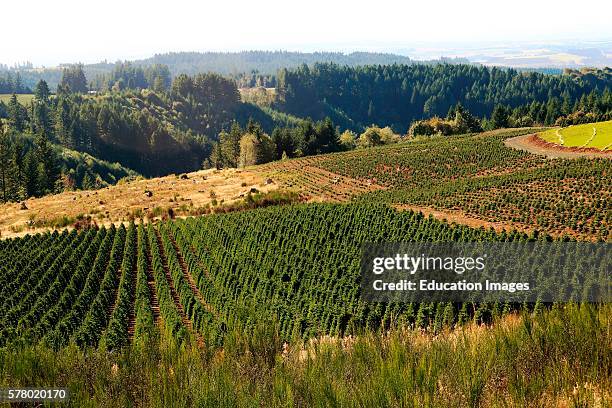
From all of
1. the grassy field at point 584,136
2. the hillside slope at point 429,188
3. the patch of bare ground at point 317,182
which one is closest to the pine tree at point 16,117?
the hillside slope at point 429,188

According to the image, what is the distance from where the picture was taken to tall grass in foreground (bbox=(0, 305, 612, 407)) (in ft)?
14.4

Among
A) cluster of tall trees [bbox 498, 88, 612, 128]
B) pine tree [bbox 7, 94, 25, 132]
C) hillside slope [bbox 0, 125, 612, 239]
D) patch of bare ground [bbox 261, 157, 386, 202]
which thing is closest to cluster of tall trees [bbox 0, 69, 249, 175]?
pine tree [bbox 7, 94, 25, 132]

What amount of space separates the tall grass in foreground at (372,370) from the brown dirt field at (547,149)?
61.3 m

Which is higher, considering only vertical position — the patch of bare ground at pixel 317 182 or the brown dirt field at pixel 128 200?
the patch of bare ground at pixel 317 182

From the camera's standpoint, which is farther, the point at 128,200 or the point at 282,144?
the point at 282,144

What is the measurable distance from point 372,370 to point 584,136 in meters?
77.1

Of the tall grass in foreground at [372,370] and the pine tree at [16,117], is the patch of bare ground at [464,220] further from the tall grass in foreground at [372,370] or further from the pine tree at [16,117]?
the pine tree at [16,117]

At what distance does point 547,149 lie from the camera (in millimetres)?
70188

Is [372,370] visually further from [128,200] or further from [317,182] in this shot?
[128,200]

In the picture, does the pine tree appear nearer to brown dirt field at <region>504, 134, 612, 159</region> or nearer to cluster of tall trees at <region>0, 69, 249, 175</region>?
cluster of tall trees at <region>0, 69, 249, 175</region>

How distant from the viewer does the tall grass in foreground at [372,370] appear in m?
4.39

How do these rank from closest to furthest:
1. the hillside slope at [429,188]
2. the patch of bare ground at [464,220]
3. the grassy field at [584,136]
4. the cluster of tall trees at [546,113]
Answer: the patch of bare ground at [464,220] < the hillside slope at [429,188] < the grassy field at [584,136] < the cluster of tall trees at [546,113]

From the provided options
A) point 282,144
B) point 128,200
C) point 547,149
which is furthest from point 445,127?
point 128,200

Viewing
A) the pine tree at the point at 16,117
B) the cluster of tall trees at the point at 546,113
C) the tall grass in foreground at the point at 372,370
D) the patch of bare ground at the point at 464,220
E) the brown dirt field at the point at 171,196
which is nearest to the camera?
the tall grass in foreground at the point at 372,370
